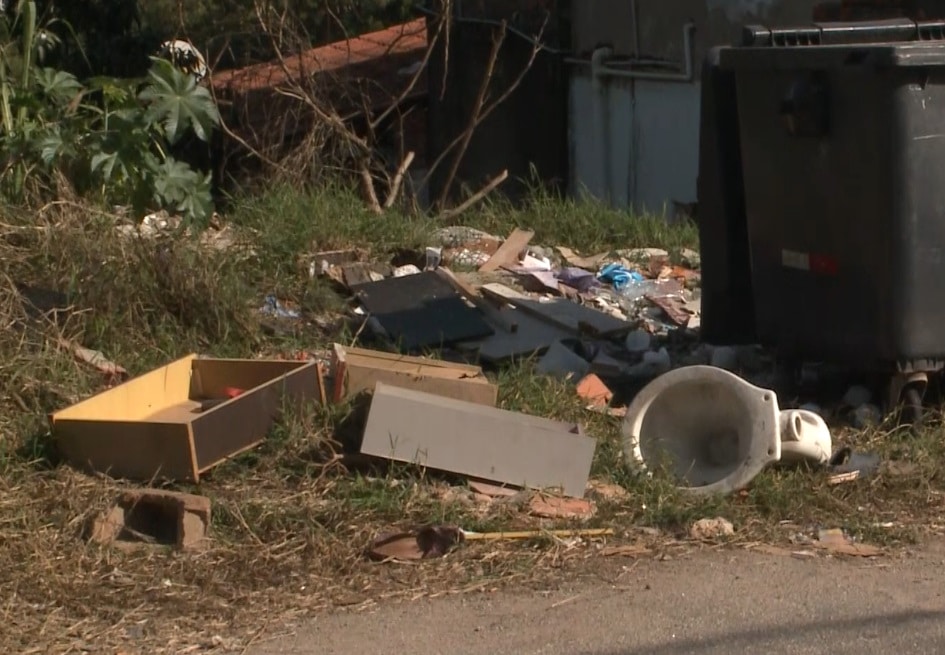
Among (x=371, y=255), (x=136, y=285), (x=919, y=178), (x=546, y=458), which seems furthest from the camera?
(x=371, y=255)

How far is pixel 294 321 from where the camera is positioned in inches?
279

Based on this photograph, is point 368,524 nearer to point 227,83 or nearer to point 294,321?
point 294,321

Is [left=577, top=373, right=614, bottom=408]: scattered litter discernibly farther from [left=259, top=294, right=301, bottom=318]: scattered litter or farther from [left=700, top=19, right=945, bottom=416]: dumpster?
[left=259, top=294, right=301, bottom=318]: scattered litter

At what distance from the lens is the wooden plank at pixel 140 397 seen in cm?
541

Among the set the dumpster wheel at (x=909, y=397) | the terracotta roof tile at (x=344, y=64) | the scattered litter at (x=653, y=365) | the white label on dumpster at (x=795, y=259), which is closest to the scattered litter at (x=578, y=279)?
the scattered litter at (x=653, y=365)

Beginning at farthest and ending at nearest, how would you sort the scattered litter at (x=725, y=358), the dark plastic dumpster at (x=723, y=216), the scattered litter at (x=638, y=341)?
the scattered litter at (x=638, y=341), the scattered litter at (x=725, y=358), the dark plastic dumpster at (x=723, y=216)

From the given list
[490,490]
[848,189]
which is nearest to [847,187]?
[848,189]

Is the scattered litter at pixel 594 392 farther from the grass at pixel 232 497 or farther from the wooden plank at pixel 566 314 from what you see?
the wooden plank at pixel 566 314

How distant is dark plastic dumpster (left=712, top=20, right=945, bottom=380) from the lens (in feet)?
18.5

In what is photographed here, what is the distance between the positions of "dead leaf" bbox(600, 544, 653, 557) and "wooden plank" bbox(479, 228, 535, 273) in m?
3.59

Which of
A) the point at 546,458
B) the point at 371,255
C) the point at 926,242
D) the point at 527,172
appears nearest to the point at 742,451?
the point at 546,458

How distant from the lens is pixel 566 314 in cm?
→ 739

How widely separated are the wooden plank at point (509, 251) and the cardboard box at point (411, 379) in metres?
2.25

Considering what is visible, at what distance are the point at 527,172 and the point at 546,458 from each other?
9063 millimetres
